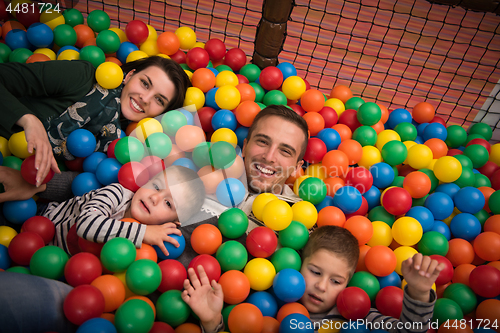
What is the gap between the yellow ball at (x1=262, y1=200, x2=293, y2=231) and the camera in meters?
1.28

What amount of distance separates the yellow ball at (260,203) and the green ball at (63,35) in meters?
1.45

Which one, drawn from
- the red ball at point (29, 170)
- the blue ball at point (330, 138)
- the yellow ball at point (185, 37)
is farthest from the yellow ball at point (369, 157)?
the red ball at point (29, 170)

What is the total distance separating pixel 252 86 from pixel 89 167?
3.29ft

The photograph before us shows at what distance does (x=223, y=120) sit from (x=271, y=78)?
0.47 metres

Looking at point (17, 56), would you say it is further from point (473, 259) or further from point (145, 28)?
point (473, 259)

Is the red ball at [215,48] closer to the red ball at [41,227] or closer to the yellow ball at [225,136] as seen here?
the yellow ball at [225,136]

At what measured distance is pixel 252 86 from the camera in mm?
2006

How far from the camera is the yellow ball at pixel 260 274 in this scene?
1.19 m

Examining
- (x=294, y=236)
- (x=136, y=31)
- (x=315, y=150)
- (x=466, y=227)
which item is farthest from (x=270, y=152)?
(x=136, y=31)

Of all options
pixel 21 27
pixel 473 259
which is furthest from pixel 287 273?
pixel 21 27

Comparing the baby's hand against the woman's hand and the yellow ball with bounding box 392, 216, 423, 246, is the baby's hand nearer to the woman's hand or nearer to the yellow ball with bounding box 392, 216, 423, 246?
the woman's hand

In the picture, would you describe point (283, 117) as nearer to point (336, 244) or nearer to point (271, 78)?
point (271, 78)

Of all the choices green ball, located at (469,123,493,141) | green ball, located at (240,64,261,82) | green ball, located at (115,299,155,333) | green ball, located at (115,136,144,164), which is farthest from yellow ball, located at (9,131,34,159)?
green ball, located at (469,123,493,141)

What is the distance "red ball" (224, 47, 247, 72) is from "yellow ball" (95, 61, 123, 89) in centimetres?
74
